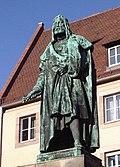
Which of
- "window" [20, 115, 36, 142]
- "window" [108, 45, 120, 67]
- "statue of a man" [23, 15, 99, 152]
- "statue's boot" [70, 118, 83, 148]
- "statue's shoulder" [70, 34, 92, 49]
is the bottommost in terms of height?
"statue's boot" [70, 118, 83, 148]

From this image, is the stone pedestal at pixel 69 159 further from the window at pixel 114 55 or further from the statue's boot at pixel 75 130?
the window at pixel 114 55

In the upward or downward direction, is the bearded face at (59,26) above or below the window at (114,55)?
below

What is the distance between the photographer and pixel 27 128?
23.3m

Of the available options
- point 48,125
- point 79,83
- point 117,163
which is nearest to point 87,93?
point 79,83

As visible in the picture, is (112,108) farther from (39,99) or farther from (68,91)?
(68,91)

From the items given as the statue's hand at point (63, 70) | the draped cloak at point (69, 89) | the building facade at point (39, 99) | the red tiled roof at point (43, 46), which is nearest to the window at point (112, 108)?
the building facade at point (39, 99)

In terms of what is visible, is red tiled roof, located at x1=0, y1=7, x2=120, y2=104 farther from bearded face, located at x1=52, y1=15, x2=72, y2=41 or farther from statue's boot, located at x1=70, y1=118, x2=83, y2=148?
statue's boot, located at x1=70, y1=118, x2=83, y2=148

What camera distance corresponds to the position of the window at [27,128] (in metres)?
23.0

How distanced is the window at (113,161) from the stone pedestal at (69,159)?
44.3ft

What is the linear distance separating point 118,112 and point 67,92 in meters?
14.1

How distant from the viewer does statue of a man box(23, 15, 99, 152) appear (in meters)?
6.88

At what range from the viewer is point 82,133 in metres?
6.88

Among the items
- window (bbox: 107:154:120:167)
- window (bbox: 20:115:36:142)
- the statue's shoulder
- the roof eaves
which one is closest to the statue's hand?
the statue's shoulder

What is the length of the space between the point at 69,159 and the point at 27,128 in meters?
17.1
